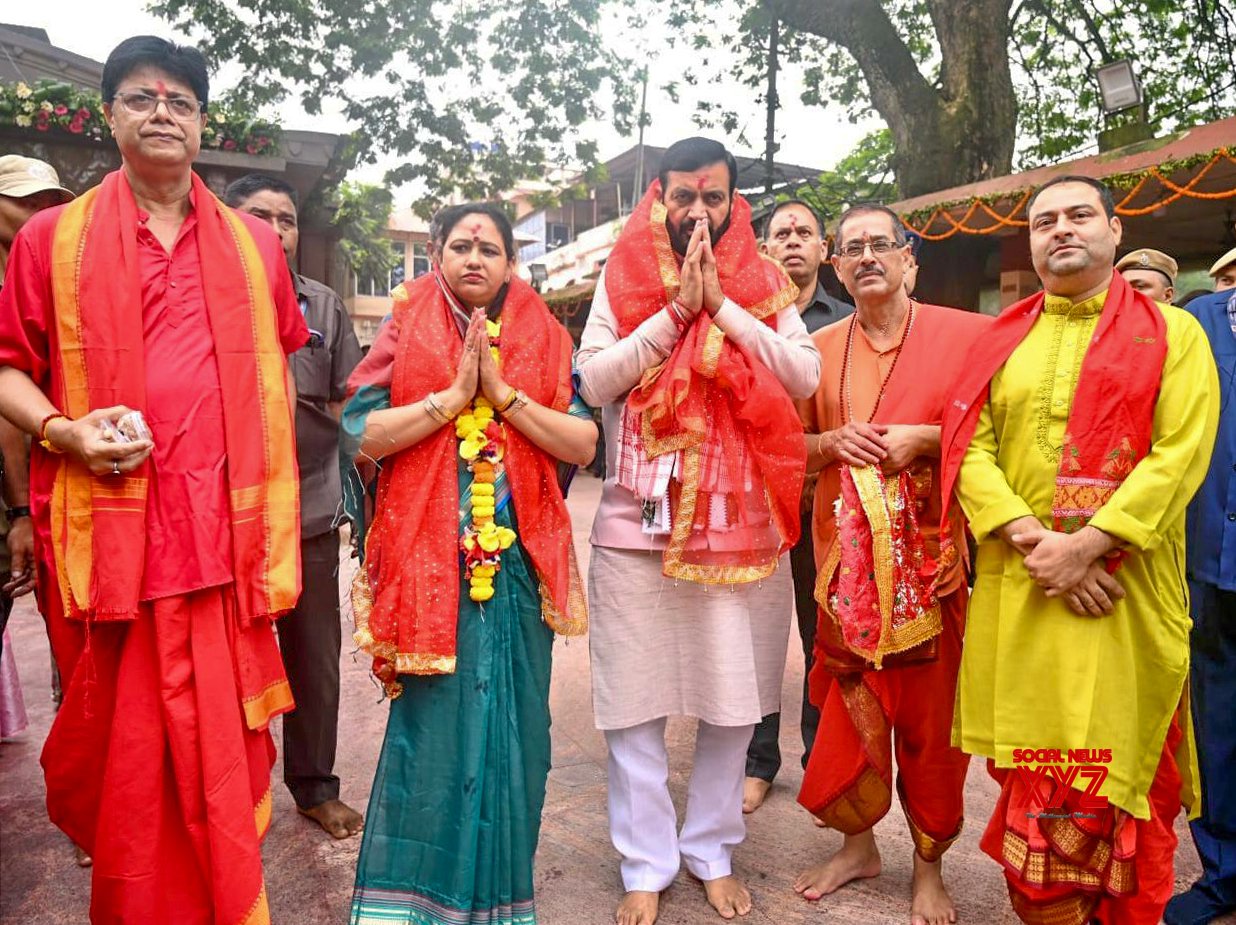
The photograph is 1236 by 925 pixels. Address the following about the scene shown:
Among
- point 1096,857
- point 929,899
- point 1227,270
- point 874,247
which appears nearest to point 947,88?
point 1227,270

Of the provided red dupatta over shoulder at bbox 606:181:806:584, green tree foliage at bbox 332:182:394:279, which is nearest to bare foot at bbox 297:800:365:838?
red dupatta over shoulder at bbox 606:181:806:584

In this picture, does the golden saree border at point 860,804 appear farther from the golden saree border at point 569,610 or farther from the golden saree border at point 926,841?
the golden saree border at point 569,610

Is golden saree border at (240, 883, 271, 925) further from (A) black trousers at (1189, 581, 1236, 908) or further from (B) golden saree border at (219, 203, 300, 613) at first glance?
(A) black trousers at (1189, 581, 1236, 908)

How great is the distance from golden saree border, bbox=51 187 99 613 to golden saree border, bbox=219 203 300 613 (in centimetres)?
32

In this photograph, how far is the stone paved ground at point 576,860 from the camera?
2.73 meters

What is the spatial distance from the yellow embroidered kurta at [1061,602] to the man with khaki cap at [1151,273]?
149 cm

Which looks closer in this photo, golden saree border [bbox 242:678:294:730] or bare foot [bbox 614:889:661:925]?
golden saree border [bbox 242:678:294:730]

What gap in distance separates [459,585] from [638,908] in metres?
1.07

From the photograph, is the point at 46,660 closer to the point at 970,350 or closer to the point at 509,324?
the point at 509,324

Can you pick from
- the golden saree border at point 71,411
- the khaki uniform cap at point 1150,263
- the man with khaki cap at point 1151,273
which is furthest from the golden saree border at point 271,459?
the khaki uniform cap at point 1150,263

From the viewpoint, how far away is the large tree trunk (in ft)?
34.5

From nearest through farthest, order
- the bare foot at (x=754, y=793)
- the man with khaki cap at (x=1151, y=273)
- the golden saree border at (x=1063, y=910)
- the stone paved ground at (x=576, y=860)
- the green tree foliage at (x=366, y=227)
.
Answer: the golden saree border at (x=1063, y=910), the stone paved ground at (x=576, y=860), the bare foot at (x=754, y=793), the man with khaki cap at (x=1151, y=273), the green tree foliage at (x=366, y=227)

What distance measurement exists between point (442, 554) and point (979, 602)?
4.54ft

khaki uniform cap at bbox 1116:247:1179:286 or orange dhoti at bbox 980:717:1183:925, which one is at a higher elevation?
khaki uniform cap at bbox 1116:247:1179:286
